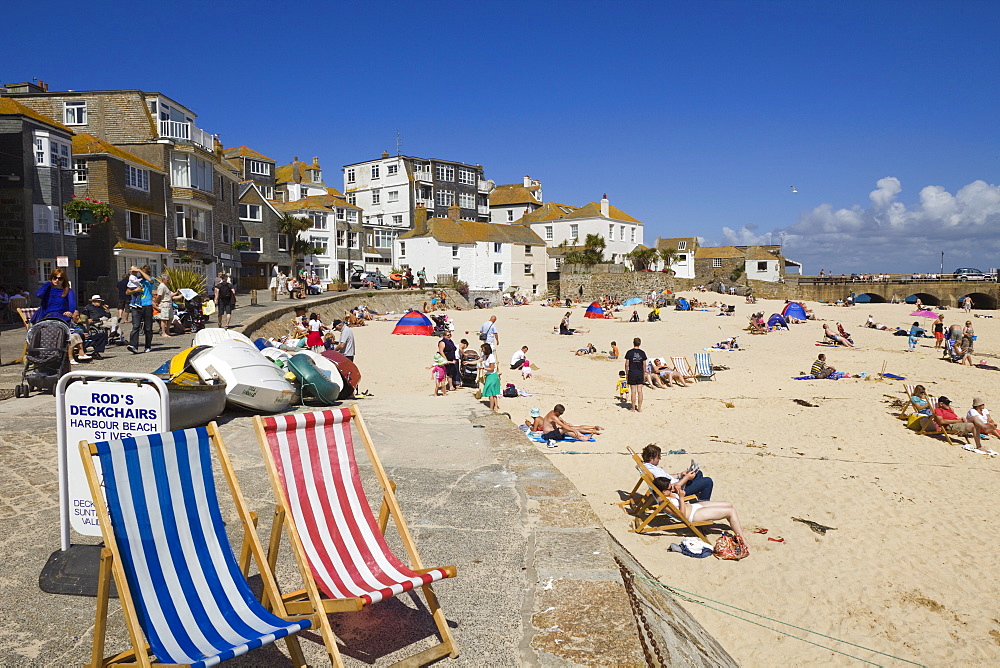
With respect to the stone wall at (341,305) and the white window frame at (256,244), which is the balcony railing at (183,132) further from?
the white window frame at (256,244)

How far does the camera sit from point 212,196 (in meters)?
37.3

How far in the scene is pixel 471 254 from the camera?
55406 millimetres

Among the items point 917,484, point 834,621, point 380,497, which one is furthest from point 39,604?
point 917,484

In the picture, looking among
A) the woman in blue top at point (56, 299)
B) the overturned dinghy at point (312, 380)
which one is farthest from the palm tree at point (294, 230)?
the overturned dinghy at point (312, 380)

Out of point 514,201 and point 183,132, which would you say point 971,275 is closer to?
point 514,201

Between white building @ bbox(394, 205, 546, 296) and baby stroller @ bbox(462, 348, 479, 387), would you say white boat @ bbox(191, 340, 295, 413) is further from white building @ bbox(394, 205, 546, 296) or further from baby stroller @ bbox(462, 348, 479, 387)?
white building @ bbox(394, 205, 546, 296)

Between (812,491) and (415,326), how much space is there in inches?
779

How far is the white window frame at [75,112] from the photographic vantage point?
113 feet

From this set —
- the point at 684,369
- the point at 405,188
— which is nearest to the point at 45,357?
the point at 684,369

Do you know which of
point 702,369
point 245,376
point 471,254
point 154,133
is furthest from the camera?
point 471,254

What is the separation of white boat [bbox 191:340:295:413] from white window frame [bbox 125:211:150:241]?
25490mm

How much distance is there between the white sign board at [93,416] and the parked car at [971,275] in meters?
74.6

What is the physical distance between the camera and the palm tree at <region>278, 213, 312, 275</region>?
48906 mm

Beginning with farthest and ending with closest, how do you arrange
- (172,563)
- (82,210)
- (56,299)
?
(82,210) < (56,299) < (172,563)
